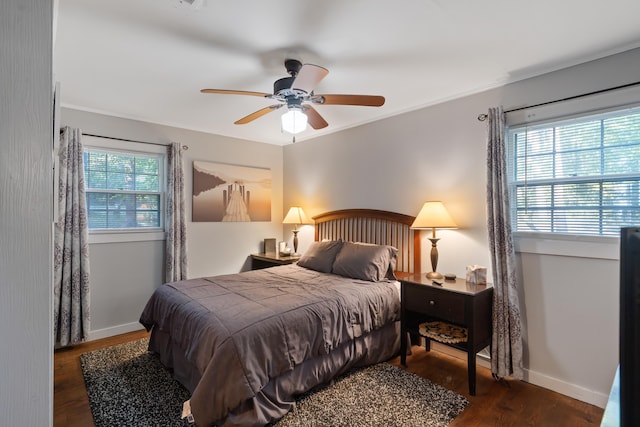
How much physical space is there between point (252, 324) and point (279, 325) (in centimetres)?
19

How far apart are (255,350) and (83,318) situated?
2.38 m

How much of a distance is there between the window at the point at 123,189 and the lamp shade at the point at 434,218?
3069mm

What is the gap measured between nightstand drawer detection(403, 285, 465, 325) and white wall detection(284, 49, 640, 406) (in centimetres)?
58

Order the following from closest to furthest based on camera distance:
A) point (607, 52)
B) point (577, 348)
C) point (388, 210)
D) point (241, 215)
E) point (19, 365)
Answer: point (19, 365) → point (607, 52) → point (577, 348) → point (388, 210) → point (241, 215)

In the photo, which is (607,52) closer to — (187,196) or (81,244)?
(187,196)

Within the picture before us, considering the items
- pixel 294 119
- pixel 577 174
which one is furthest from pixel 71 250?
pixel 577 174

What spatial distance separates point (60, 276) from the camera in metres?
3.11

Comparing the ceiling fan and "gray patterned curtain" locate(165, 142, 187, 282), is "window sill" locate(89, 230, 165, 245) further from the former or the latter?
the ceiling fan

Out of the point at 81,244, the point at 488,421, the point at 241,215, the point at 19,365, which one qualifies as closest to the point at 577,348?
the point at 488,421

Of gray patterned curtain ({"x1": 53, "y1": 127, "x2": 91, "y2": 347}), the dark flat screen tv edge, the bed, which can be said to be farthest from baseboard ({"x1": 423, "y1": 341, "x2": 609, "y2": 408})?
gray patterned curtain ({"x1": 53, "y1": 127, "x2": 91, "y2": 347})

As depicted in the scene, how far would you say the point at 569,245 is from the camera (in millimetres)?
2379

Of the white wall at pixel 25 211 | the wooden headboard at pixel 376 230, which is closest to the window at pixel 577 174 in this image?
the wooden headboard at pixel 376 230

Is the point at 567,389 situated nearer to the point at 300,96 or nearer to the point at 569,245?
the point at 569,245

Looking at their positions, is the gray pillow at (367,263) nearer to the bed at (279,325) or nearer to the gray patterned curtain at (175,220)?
the bed at (279,325)
